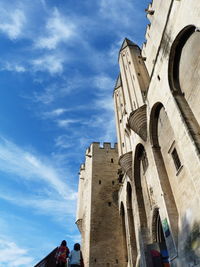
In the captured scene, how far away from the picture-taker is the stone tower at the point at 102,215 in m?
14.8

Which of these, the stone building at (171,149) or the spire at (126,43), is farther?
the spire at (126,43)

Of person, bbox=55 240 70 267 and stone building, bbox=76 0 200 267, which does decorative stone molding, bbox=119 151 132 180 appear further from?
person, bbox=55 240 70 267

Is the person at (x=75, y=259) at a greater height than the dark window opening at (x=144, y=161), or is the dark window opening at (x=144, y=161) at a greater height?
the dark window opening at (x=144, y=161)

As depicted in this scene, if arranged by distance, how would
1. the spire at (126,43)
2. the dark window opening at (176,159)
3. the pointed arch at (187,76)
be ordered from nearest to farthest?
the pointed arch at (187,76), the dark window opening at (176,159), the spire at (126,43)

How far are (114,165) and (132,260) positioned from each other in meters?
10.1

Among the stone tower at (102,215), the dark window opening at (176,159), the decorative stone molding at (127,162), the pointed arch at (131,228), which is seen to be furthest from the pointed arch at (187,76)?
the stone tower at (102,215)

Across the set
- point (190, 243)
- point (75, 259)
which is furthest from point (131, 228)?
point (75, 259)

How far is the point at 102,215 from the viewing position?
55.5 ft

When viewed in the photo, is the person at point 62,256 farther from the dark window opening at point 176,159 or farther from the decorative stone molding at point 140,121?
the decorative stone molding at point 140,121

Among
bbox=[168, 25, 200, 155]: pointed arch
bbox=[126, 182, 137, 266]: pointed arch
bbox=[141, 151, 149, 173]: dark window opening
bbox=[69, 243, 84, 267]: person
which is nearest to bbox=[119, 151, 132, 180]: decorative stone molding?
bbox=[141, 151, 149, 173]: dark window opening

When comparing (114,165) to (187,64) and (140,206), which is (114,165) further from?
(187,64)

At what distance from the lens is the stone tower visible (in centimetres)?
1475

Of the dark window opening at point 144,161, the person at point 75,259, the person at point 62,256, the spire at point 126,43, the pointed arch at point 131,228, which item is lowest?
the person at point 75,259

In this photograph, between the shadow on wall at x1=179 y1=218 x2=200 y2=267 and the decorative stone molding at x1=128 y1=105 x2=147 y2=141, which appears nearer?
the shadow on wall at x1=179 y1=218 x2=200 y2=267
